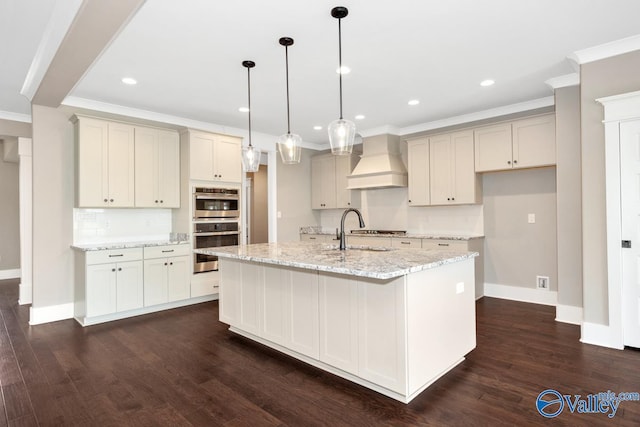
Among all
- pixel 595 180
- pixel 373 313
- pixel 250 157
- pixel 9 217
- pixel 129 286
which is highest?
pixel 250 157

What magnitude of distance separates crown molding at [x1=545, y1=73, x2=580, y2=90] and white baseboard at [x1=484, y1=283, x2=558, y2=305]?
8.24 feet

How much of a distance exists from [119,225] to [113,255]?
0.71m

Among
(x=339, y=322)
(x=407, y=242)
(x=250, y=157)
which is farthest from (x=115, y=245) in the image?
(x=407, y=242)

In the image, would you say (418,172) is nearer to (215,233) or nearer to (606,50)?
(606,50)

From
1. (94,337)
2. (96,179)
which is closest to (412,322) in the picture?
(94,337)

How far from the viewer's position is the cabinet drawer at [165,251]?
4422 millimetres

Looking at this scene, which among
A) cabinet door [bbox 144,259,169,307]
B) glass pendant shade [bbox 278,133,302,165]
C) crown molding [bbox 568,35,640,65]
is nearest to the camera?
crown molding [bbox 568,35,640,65]

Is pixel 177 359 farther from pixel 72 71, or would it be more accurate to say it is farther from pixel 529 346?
pixel 529 346

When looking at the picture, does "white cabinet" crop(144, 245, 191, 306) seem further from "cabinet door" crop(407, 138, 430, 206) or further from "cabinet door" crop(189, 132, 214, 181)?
"cabinet door" crop(407, 138, 430, 206)

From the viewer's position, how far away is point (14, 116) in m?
4.75

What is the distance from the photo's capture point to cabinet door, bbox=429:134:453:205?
16.8 ft

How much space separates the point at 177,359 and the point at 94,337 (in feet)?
3.98

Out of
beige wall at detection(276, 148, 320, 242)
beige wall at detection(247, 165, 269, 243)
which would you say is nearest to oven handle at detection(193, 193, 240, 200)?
beige wall at detection(276, 148, 320, 242)

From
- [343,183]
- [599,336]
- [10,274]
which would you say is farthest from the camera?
[10,274]
